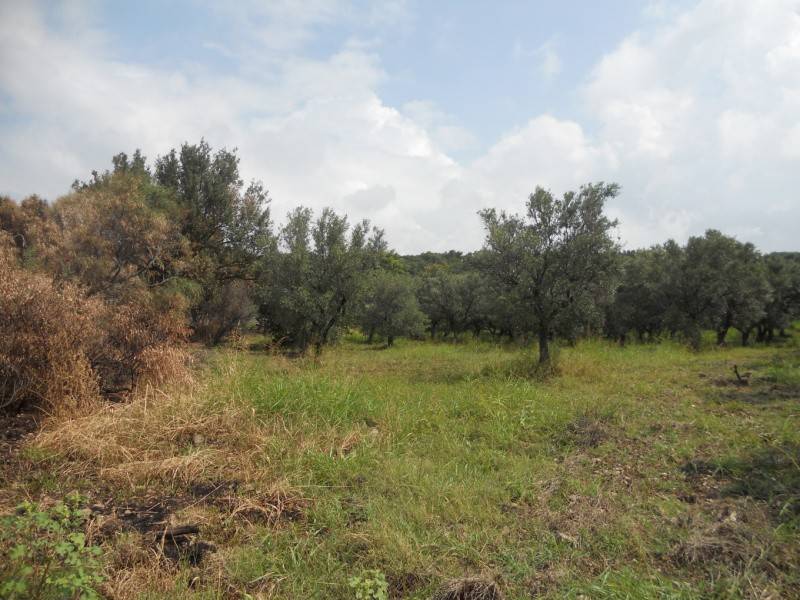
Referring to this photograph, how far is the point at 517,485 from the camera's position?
4738mm

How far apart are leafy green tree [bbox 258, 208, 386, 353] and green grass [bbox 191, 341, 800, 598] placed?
30.0ft

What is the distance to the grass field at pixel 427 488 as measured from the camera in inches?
127

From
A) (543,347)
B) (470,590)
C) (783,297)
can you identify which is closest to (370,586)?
(470,590)

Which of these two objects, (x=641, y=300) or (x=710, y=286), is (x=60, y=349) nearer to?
(x=710, y=286)

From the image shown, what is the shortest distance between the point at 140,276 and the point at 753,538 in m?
17.1

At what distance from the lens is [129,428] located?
5.57 m

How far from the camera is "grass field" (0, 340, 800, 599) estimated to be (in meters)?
3.22

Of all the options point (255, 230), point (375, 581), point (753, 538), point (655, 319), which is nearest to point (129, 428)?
point (375, 581)

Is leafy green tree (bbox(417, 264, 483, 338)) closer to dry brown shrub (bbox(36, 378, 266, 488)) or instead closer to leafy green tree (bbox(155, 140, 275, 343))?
leafy green tree (bbox(155, 140, 275, 343))

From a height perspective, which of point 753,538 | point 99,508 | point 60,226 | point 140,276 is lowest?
point 99,508

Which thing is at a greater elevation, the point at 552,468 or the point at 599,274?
the point at 599,274

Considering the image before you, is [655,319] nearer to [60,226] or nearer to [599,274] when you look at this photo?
[599,274]

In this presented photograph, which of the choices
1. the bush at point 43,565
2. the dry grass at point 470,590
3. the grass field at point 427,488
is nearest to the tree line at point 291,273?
the grass field at point 427,488

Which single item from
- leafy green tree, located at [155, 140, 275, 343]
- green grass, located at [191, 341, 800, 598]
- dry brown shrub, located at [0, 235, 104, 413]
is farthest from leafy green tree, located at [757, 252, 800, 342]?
dry brown shrub, located at [0, 235, 104, 413]
